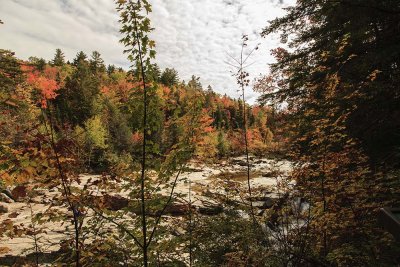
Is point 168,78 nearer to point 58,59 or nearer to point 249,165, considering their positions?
point 58,59

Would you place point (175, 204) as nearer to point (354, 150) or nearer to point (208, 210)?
point (208, 210)

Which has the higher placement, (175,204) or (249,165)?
(249,165)

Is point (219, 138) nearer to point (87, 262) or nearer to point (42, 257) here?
point (42, 257)

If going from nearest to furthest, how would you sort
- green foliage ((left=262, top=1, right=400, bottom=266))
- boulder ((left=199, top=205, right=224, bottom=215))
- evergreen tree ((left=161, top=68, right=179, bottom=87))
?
1. green foliage ((left=262, top=1, right=400, bottom=266))
2. boulder ((left=199, top=205, right=224, bottom=215))
3. evergreen tree ((left=161, top=68, right=179, bottom=87))

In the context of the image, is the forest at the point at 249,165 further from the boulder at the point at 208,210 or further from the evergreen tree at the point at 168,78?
the evergreen tree at the point at 168,78

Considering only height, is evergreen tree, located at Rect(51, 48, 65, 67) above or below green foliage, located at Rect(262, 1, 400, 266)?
above

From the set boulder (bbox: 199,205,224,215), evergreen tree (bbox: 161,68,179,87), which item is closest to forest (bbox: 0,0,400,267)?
boulder (bbox: 199,205,224,215)

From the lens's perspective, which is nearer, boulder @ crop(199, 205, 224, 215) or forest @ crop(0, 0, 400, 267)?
forest @ crop(0, 0, 400, 267)

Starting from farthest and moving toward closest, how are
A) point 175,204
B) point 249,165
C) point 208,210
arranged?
point 208,210
point 175,204
point 249,165

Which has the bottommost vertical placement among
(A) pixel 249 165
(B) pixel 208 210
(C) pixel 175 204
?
(B) pixel 208 210

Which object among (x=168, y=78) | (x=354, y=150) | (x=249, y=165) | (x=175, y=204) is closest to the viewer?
(x=354, y=150)

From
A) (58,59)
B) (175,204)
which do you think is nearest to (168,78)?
(58,59)

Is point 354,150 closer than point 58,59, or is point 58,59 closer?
point 354,150

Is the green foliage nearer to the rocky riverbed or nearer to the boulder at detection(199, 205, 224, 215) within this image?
the rocky riverbed
